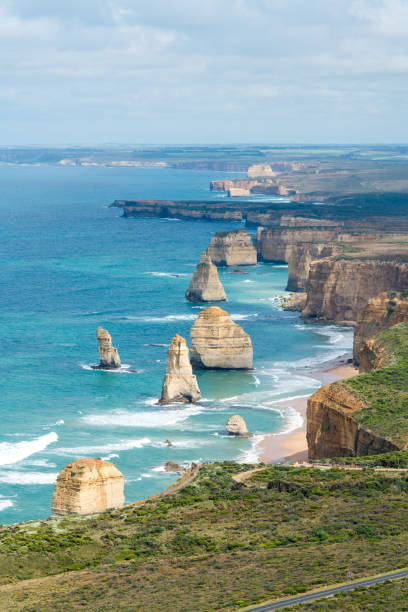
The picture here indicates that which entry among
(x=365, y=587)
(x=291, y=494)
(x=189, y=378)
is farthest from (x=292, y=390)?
(x=365, y=587)

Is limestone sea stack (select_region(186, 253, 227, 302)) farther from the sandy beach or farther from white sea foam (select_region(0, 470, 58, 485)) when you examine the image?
white sea foam (select_region(0, 470, 58, 485))

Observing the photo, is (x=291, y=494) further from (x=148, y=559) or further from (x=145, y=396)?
(x=145, y=396)

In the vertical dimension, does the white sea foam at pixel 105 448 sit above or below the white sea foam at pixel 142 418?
below

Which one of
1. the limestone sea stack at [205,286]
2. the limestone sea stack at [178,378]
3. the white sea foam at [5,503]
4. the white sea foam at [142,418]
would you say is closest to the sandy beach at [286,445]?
the limestone sea stack at [178,378]

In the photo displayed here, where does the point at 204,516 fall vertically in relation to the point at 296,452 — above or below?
above

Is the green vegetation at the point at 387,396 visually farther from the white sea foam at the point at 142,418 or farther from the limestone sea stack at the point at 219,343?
the limestone sea stack at the point at 219,343
